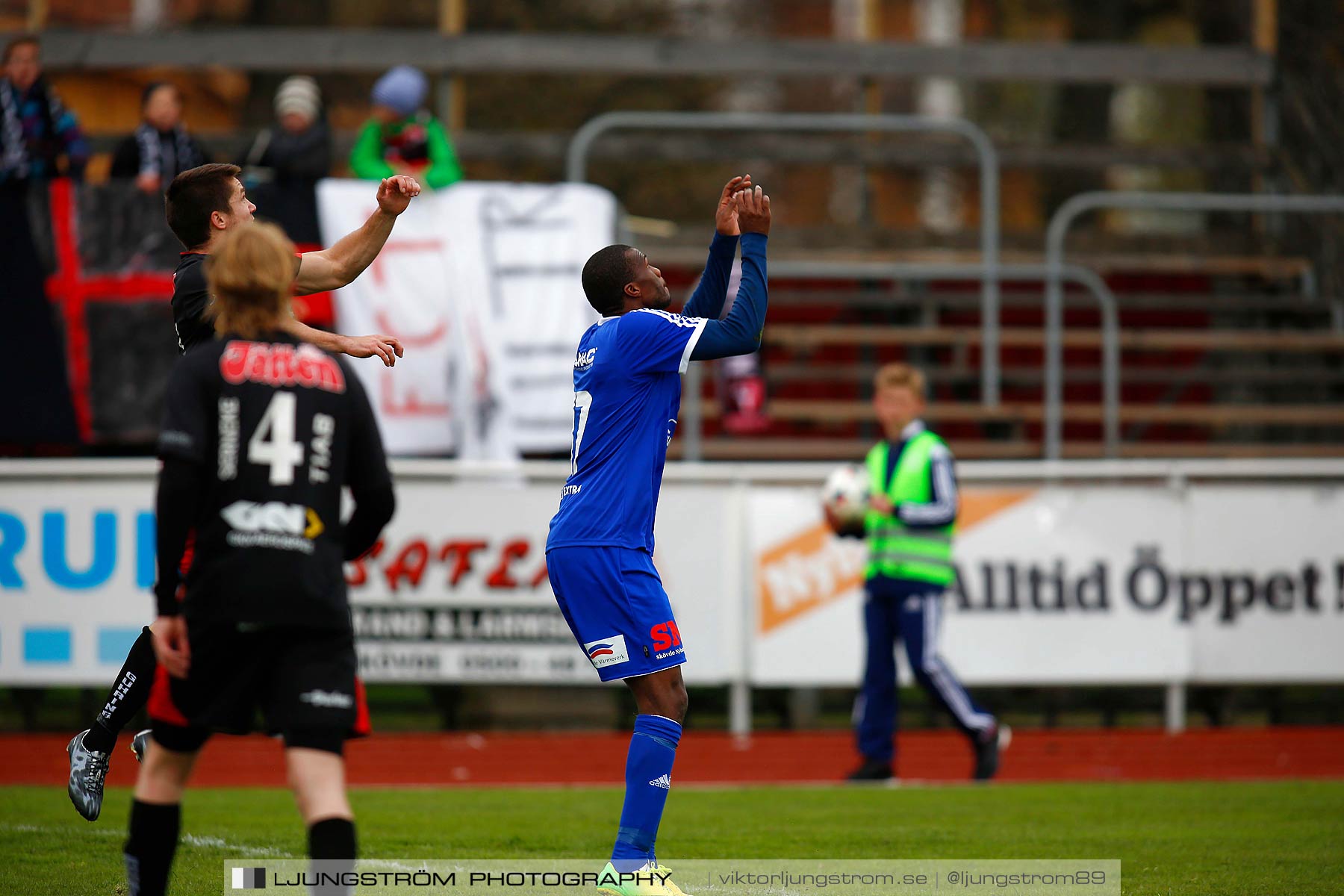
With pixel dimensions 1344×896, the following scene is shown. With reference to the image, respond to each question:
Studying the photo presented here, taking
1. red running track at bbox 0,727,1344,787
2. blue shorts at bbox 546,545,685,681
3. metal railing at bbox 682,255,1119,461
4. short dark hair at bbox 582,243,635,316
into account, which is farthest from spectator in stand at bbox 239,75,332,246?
blue shorts at bbox 546,545,685,681

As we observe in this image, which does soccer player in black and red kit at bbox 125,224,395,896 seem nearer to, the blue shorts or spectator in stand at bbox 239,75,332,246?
the blue shorts

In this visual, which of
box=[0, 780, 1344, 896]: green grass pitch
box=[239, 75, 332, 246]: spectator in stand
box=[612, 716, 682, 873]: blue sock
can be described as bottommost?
box=[0, 780, 1344, 896]: green grass pitch

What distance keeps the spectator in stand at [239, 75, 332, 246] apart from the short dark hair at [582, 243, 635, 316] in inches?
304

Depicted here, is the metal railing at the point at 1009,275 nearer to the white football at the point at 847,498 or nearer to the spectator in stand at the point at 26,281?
the white football at the point at 847,498

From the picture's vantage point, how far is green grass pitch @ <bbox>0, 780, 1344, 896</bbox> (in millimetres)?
6645

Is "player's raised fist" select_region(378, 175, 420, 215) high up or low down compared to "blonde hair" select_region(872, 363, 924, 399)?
up

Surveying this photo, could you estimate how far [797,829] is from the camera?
789 cm

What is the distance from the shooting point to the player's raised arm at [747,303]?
19.5 feet

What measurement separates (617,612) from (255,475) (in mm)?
1776

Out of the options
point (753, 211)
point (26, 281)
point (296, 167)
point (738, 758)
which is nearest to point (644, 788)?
point (753, 211)

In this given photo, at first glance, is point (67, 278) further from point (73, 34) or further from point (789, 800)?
point (789, 800)

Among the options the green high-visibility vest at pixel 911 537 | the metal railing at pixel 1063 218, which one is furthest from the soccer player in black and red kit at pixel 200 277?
the metal railing at pixel 1063 218

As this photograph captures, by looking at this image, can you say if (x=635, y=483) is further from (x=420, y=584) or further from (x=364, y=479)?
(x=420, y=584)

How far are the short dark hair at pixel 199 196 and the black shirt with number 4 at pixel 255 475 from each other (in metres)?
1.47
